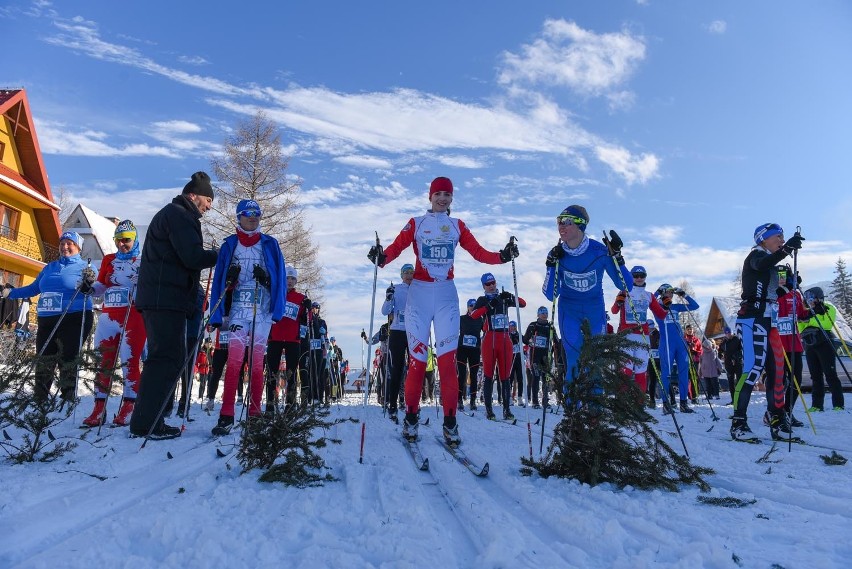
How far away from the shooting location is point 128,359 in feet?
18.4

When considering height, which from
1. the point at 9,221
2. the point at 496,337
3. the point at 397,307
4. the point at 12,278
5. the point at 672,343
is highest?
the point at 9,221

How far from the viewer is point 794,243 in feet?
15.8

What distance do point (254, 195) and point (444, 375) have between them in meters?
23.2

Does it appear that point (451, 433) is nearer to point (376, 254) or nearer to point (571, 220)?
point (376, 254)

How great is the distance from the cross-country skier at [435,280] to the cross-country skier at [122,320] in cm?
281

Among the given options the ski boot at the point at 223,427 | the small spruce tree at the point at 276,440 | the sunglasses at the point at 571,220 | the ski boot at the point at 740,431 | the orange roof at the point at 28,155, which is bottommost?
the ski boot at the point at 740,431

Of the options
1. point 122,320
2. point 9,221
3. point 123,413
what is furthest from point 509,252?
point 9,221

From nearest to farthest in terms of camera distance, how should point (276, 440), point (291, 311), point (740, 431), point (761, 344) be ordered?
point (276, 440) < point (740, 431) < point (761, 344) < point (291, 311)

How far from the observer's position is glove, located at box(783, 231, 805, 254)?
479 centimetres

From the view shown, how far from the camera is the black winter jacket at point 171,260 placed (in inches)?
183

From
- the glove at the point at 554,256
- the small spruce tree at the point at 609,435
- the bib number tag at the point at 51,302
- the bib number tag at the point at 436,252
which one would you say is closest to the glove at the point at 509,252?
the glove at the point at 554,256

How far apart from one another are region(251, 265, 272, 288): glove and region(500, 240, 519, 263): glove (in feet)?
7.62

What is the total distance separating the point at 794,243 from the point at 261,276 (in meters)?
4.97

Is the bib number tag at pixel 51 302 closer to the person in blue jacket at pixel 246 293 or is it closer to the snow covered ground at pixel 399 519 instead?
the person in blue jacket at pixel 246 293
